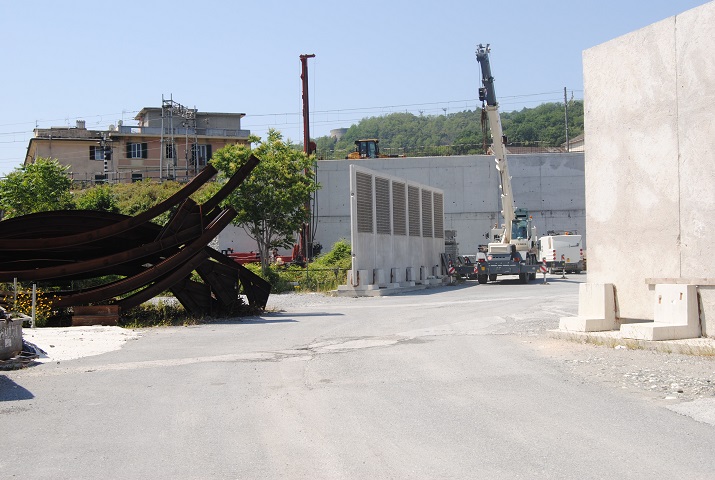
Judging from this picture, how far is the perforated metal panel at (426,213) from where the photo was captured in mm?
43938

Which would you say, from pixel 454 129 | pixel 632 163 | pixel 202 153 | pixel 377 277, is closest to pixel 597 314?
pixel 632 163

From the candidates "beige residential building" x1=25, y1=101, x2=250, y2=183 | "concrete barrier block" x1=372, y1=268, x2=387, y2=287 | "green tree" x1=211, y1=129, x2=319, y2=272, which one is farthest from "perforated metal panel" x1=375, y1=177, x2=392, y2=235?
"beige residential building" x1=25, y1=101, x2=250, y2=183

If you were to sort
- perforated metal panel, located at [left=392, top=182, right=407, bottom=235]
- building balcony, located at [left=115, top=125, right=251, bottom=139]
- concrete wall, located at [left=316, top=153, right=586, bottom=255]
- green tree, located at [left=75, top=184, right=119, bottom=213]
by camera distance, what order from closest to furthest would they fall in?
perforated metal panel, located at [left=392, top=182, right=407, bottom=235] → green tree, located at [left=75, top=184, right=119, bottom=213] → concrete wall, located at [left=316, top=153, right=586, bottom=255] → building balcony, located at [left=115, top=125, right=251, bottom=139]

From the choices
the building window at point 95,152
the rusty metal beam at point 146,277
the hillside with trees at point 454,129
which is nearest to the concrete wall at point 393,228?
the rusty metal beam at point 146,277

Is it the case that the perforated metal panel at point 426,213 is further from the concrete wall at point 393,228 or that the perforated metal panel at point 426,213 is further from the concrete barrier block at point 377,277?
the concrete barrier block at point 377,277

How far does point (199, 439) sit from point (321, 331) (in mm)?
10447

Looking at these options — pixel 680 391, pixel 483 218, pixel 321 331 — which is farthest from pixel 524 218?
pixel 680 391

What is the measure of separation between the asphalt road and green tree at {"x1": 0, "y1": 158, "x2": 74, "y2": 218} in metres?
35.1

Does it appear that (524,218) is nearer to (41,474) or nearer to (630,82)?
(630,82)

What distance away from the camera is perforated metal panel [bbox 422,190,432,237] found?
4394cm

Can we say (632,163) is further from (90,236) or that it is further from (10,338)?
(90,236)

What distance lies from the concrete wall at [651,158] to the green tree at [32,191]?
1522 inches

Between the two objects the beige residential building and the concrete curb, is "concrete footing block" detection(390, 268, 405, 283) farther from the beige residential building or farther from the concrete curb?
the beige residential building

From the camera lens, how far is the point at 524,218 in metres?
46.2
